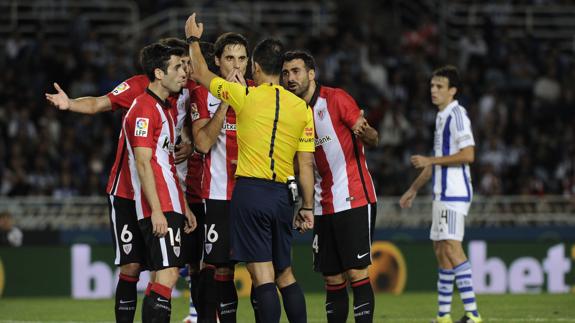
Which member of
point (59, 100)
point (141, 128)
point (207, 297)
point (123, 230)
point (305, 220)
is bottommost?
point (207, 297)

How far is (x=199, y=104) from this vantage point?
10016mm

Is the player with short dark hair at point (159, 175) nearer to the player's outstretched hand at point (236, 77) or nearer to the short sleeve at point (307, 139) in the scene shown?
the player's outstretched hand at point (236, 77)

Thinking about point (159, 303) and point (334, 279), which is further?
point (334, 279)

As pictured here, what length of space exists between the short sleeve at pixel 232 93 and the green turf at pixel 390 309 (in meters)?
4.11

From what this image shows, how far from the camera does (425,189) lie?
2062cm

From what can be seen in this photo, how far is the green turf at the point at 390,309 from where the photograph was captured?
42.6 feet

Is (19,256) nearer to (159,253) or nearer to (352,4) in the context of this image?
(159,253)

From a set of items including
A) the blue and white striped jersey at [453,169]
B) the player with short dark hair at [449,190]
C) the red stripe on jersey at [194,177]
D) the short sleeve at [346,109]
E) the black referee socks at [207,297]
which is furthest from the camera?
the blue and white striped jersey at [453,169]

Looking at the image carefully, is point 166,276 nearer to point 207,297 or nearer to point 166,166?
point 207,297

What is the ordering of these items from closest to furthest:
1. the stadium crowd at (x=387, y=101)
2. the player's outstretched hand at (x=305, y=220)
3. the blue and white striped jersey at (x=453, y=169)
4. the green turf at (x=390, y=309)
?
the player's outstretched hand at (x=305, y=220) < the blue and white striped jersey at (x=453, y=169) < the green turf at (x=390, y=309) < the stadium crowd at (x=387, y=101)

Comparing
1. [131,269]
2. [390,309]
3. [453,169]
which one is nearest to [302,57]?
[131,269]

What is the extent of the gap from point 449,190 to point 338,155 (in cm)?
245

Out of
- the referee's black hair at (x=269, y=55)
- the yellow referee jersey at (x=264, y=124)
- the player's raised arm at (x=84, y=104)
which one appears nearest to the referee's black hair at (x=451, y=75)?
the yellow referee jersey at (x=264, y=124)

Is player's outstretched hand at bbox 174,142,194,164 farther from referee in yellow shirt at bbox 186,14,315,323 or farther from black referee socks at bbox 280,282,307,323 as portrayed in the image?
black referee socks at bbox 280,282,307,323
